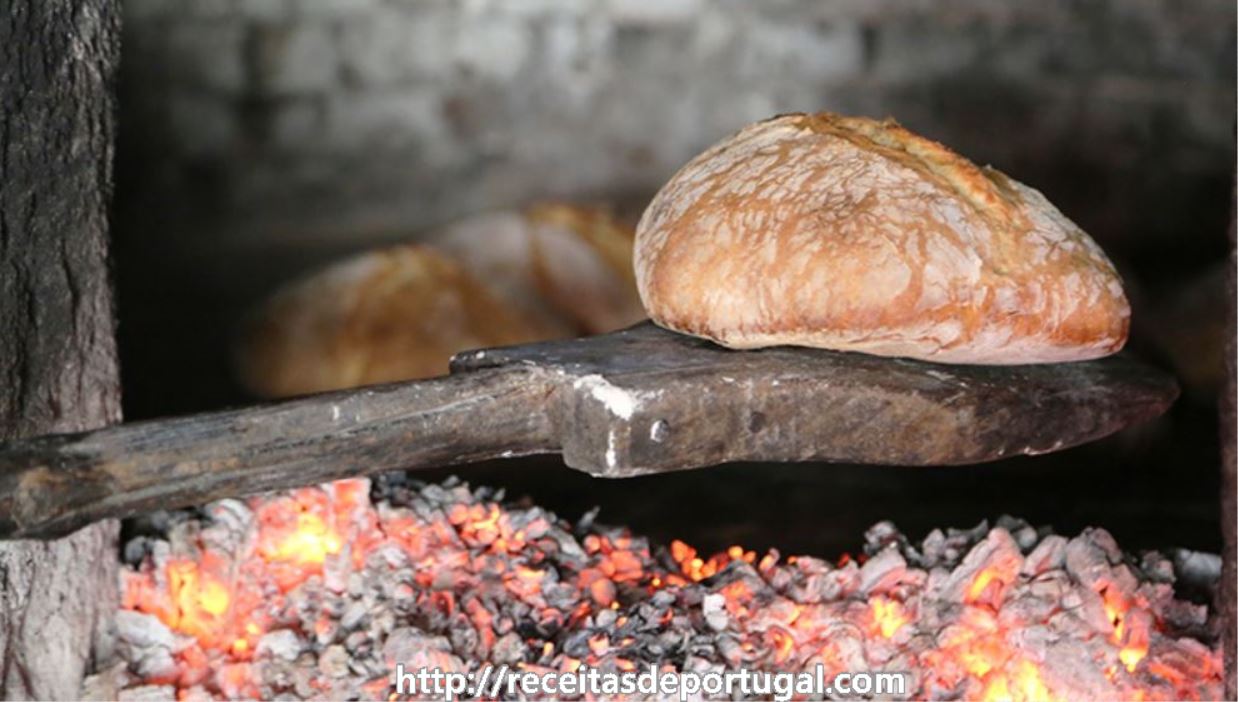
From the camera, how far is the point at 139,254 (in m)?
5.68

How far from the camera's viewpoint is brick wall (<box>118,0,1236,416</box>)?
19.3 feet

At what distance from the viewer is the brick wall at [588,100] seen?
19.3 feet

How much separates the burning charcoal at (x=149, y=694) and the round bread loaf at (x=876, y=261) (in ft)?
3.17

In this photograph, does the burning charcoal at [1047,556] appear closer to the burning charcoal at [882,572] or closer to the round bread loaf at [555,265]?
the burning charcoal at [882,572]

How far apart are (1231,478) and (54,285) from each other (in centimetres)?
175

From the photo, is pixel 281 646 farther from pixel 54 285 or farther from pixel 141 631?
pixel 54 285

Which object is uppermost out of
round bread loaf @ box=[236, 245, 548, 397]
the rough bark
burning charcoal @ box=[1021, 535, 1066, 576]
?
the rough bark

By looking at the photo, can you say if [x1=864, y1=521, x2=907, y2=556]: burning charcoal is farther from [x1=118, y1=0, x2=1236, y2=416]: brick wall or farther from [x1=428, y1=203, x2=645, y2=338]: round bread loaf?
[x1=118, y1=0, x2=1236, y2=416]: brick wall

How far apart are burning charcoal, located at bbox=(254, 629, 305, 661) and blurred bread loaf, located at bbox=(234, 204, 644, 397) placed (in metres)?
2.17

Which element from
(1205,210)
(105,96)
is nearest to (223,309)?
(105,96)

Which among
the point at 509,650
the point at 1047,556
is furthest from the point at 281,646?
the point at 1047,556

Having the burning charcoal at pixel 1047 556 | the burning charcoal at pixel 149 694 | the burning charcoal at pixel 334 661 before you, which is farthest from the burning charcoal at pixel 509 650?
the burning charcoal at pixel 1047 556

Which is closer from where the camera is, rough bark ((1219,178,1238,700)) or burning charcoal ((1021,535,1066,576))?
rough bark ((1219,178,1238,700))

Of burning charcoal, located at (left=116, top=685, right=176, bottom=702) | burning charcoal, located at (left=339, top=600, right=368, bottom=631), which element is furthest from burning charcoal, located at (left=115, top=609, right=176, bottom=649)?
burning charcoal, located at (left=339, top=600, right=368, bottom=631)
